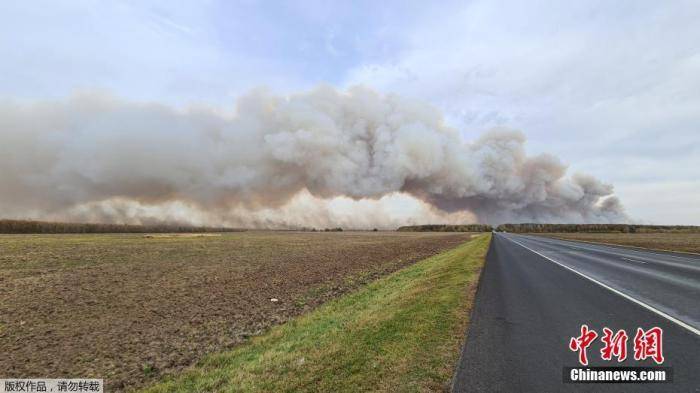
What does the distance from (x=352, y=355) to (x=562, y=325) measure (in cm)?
544

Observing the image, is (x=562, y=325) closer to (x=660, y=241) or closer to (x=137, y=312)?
(x=137, y=312)

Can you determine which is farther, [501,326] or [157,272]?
[157,272]

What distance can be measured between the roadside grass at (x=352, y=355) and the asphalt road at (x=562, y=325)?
1.73 ft

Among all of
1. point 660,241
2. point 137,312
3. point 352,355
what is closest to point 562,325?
point 352,355

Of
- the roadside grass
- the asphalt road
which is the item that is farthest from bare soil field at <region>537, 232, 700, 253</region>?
the roadside grass

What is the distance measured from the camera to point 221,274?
1015 inches

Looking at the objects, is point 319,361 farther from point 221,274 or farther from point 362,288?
point 221,274

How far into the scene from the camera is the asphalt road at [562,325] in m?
5.40

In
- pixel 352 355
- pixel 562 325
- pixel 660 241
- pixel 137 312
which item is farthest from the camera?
pixel 660 241

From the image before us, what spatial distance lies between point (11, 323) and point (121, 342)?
20.4ft

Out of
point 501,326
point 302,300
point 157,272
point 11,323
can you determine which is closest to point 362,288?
point 302,300

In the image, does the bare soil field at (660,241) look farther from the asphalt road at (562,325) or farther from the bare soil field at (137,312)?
the bare soil field at (137,312)

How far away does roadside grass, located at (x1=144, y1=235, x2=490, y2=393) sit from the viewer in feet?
19.6

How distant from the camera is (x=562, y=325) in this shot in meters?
8.48
